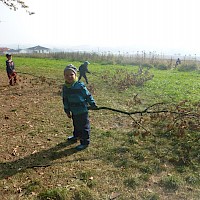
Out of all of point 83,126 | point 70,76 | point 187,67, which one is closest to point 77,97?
point 70,76

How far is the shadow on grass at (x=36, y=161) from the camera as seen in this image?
4.31 metres

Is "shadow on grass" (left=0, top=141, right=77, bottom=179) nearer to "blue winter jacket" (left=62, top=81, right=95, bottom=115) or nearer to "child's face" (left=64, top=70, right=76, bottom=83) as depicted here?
"blue winter jacket" (left=62, top=81, right=95, bottom=115)

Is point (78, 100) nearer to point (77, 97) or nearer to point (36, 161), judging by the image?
point (77, 97)

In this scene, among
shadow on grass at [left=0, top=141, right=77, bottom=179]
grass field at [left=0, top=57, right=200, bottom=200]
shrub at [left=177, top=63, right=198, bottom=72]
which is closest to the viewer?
grass field at [left=0, top=57, right=200, bottom=200]

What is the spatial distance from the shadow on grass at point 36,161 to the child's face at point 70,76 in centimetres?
147

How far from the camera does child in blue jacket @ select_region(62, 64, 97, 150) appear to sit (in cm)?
482

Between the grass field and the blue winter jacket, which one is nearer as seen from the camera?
the grass field

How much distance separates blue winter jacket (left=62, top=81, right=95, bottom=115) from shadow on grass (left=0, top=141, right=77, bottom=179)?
853 mm

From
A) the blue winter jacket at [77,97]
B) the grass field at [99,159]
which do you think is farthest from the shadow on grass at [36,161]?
the blue winter jacket at [77,97]

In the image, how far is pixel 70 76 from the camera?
188 inches

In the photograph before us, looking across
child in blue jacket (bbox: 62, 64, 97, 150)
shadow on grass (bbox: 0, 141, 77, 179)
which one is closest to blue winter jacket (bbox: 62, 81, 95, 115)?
child in blue jacket (bbox: 62, 64, 97, 150)

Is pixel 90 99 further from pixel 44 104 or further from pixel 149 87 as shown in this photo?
pixel 149 87

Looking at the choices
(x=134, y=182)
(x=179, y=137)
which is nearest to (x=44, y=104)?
(x=179, y=137)

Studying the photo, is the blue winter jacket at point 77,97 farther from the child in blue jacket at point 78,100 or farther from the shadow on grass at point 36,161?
the shadow on grass at point 36,161
